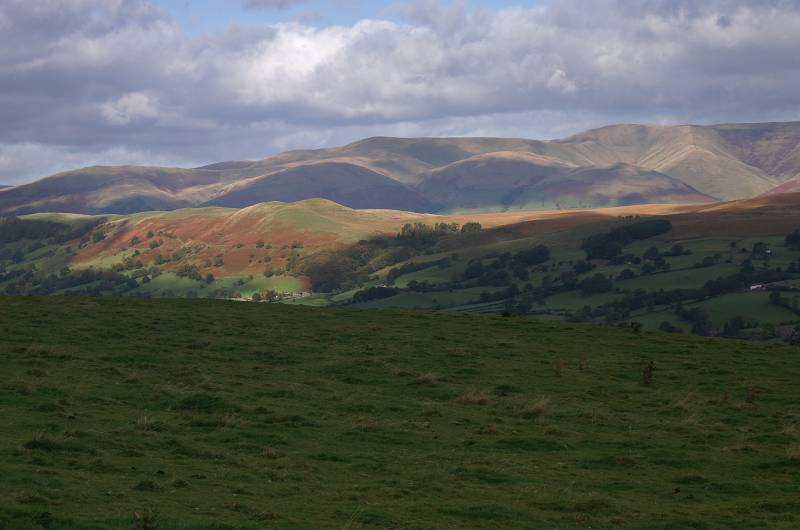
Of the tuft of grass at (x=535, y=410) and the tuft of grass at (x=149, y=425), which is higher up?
the tuft of grass at (x=149, y=425)

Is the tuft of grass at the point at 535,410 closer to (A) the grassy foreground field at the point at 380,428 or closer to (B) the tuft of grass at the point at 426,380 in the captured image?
(A) the grassy foreground field at the point at 380,428

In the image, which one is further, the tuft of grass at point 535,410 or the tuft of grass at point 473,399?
the tuft of grass at point 473,399

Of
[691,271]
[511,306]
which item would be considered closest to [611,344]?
[511,306]

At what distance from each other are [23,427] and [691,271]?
187 m

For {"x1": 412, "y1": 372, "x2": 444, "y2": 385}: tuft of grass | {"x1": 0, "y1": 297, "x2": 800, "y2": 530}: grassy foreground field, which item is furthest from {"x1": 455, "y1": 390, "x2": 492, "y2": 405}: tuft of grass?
{"x1": 412, "y1": 372, "x2": 444, "y2": 385}: tuft of grass

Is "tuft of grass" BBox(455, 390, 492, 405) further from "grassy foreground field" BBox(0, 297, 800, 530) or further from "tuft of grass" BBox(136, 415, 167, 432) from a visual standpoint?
"tuft of grass" BBox(136, 415, 167, 432)

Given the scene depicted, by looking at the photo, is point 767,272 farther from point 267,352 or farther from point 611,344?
point 267,352

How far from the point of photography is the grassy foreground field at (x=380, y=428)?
1870cm

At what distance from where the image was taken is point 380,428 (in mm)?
26875

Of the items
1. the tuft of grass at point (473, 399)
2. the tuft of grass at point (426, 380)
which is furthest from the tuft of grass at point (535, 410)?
the tuft of grass at point (426, 380)

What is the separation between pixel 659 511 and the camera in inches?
771

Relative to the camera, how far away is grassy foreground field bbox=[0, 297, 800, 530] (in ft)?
61.4

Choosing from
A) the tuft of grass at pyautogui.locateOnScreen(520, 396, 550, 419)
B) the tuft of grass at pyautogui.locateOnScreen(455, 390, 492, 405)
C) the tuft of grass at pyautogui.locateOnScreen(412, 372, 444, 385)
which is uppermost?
the tuft of grass at pyautogui.locateOnScreen(412, 372, 444, 385)

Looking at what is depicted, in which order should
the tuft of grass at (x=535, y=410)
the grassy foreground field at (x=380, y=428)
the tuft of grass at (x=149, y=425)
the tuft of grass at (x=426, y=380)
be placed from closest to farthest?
1. the grassy foreground field at (x=380, y=428)
2. the tuft of grass at (x=149, y=425)
3. the tuft of grass at (x=535, y=410)
4. the tuft of grass at (x=426, y=380)
